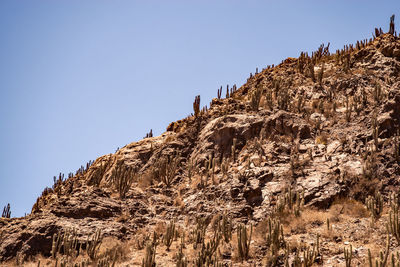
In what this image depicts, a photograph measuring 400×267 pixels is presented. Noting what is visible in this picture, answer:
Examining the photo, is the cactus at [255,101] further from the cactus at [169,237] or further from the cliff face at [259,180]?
the cactus at [169,237]

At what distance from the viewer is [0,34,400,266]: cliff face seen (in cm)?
1184

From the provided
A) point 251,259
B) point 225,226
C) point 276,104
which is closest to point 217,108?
point 276,104

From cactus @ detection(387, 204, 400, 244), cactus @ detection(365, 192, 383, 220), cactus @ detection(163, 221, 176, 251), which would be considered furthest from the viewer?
cactus @ detection(163, 221, 176, 251)

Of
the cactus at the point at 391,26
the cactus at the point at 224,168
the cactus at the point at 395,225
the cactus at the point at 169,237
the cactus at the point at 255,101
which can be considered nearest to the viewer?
the cactus at the point at 395,225

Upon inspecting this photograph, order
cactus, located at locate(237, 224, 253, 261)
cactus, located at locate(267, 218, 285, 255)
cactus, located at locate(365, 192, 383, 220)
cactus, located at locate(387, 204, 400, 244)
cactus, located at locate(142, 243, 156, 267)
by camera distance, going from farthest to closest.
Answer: cactus, located at locate(365, 192, 383, 220) < cactus, located at locate(237, 224, 253, 261) < cactus, located at locate(142, 243, 156, 267) < cactus, located at locate(267, 218, 285, 255) < cactus, located at locate(387, 204, 400, 244)

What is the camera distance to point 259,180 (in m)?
14.9

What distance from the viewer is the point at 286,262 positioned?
946cm

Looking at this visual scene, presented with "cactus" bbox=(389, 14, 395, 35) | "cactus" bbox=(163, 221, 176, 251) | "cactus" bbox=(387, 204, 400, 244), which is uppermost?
"cactus" bbox=(389, 14, 395, 35)

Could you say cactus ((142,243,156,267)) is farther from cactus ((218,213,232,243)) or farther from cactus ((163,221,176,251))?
cactus ((218,213,232,243))

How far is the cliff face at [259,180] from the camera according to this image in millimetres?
11844

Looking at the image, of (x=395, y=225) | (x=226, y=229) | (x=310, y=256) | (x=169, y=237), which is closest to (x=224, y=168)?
(x=226, y=229)

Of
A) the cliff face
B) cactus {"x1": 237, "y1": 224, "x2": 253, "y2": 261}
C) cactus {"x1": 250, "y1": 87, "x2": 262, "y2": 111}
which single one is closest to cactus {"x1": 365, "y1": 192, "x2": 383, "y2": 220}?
the cliff face

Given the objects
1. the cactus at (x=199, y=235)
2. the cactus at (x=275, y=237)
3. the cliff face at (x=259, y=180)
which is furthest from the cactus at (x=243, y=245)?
the cactus at (x=199, y=235)

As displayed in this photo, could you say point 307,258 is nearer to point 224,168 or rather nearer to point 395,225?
point 395,225
